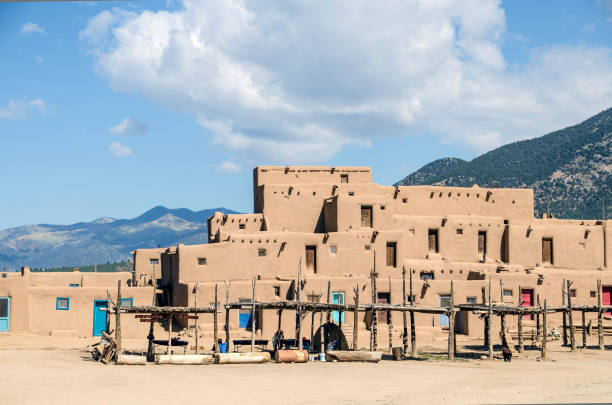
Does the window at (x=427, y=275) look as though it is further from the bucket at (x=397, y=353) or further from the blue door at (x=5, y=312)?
the blue door at (x=5, y=312)

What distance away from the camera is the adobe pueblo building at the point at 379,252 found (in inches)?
1822

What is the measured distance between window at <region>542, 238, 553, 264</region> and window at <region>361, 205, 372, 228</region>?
41.4ft

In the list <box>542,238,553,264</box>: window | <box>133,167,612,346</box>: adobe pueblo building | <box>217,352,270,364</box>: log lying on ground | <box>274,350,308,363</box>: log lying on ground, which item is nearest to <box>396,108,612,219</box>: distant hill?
<box>542,238,553,264</box>: window

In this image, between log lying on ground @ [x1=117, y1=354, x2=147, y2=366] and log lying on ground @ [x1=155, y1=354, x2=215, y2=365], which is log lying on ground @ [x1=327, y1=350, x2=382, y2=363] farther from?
log lying on ground @ [x1=117, y1=354, x2=147, y2=366]

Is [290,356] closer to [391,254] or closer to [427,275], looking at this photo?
[391,254]

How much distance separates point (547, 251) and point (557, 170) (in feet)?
301

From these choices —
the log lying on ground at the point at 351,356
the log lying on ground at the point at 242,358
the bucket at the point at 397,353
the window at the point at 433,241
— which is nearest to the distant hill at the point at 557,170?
the window at the point at 433,241

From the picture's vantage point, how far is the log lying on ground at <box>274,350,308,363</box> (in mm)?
35531

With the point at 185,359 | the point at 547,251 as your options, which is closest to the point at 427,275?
the point at 547,251

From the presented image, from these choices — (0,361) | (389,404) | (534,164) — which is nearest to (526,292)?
(389,404)

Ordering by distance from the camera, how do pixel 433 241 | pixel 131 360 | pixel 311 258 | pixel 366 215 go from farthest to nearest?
pixel 433 241 < pixel 366 215 < pixel 311 258 < pixel 131 360

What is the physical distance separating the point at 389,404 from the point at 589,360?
17.9m

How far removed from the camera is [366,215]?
167 ft

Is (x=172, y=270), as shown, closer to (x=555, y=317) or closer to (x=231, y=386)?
(x=231, y=386)
